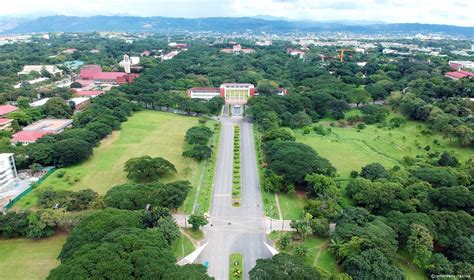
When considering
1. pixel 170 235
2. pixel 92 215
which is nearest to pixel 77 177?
pixel 92 215

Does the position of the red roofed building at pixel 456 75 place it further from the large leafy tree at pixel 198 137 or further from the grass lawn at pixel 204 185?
the large leafy tree at pixel 198 137

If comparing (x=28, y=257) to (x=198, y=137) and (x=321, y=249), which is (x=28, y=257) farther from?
(x=198, y=137)

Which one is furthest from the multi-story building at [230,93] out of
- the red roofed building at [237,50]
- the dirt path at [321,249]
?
the red roofed building at [237,50]

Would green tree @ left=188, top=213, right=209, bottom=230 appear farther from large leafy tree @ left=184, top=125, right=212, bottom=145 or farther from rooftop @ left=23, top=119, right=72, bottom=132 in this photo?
rooftop @ left=23, top=119, right=72, bottom=132

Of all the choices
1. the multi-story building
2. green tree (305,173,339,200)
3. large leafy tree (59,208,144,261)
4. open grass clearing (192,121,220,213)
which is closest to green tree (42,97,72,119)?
the multi-story building

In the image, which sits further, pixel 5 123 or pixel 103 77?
pixel 103 77

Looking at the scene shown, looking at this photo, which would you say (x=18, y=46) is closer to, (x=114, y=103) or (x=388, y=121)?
(x=114, y=103)

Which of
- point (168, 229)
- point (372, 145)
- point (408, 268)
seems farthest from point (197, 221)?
point (372, 145)
